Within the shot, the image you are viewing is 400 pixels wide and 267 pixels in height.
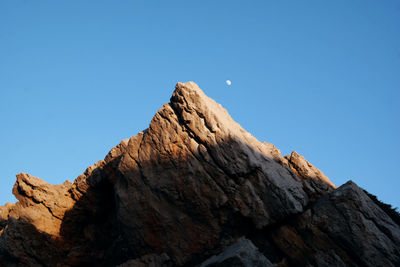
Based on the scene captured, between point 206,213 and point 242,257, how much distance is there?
482 centimetres

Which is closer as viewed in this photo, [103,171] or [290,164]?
[290,164]

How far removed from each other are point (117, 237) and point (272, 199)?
1374 cm

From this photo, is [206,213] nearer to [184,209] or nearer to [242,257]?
[184,209]

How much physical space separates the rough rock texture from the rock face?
0.26 feet

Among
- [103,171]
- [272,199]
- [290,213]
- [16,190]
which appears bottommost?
[290,213]

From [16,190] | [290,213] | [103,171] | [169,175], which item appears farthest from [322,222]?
[16,190]

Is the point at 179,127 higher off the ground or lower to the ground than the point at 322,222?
higher

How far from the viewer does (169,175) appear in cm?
2425

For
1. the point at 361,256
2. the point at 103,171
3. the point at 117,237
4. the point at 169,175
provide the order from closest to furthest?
the point at 361,256 → the point at 169,175 → the point at 117,237 → the point at 103,171

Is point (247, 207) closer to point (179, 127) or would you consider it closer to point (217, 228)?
point (217, 228)

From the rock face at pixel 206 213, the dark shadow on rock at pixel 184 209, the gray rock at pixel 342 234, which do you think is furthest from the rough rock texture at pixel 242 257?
the gray rock at pixel 342 234

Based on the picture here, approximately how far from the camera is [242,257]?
18.8m

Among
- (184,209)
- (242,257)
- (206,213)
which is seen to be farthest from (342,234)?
(184,209)

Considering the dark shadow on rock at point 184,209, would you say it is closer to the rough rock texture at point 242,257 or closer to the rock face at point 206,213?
the rock face at point 206,213
